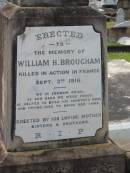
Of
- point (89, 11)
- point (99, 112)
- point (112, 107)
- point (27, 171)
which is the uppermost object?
point (89, 11)

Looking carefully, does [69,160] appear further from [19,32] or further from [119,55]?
[119,55]

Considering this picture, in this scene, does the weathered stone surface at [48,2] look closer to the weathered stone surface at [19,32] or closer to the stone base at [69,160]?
the weathered stone surface at [19,32]

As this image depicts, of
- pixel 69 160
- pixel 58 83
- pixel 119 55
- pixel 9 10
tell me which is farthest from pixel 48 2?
pixel 119 55

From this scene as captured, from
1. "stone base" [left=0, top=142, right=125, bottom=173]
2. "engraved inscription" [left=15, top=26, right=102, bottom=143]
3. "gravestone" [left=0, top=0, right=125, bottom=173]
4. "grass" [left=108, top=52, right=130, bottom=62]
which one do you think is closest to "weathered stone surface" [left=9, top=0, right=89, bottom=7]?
"gravestone" [left=0, top=0, right=125, bottom=173]

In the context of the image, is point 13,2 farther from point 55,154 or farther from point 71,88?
point 55,154

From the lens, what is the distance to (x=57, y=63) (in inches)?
147

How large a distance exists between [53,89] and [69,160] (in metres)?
0.56

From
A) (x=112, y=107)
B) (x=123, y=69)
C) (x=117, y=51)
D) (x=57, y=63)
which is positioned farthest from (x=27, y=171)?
(x=117, y=51)

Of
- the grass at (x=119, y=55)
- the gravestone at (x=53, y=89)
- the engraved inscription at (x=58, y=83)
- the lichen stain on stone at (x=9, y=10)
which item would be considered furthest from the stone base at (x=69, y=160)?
the grass at (x=119, y=55)

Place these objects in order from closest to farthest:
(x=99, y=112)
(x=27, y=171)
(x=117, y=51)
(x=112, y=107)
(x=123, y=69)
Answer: (x=27, y=171) < (x=99, y=112) < (x=112, y=107) < (x=123, y=69) < (x=117, y=51)

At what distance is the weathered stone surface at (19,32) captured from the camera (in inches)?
142

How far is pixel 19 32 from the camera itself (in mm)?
3605

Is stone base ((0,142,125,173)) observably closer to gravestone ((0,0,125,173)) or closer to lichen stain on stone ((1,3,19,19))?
gravestone ((0,0,125,173))

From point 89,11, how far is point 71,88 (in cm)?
62
